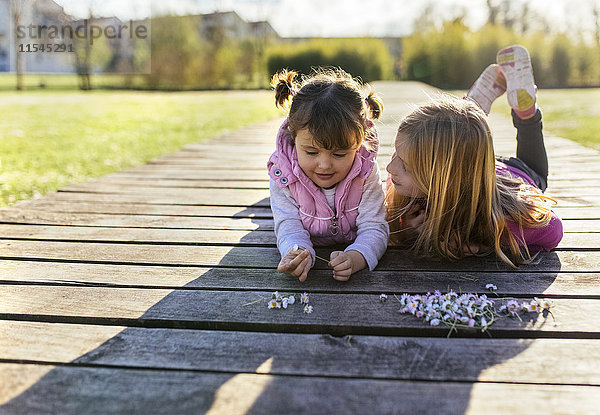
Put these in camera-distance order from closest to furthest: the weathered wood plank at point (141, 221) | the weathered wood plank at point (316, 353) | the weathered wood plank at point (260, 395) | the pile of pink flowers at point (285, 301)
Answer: the weathered wood plank at point (260, 395), the weathered wood plank at point (316, 353), the pile of pink flowers at point (285, 301), the weathered wood plank at point (141, 221)

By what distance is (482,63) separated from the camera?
25453mm

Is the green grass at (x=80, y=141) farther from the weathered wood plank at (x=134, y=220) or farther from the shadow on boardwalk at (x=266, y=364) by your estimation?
the shadow on boardwalk at (x=266, y=364)

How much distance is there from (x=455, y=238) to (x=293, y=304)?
0.84 meters

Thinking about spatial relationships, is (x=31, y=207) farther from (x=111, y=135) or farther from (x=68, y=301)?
(x=111, y=135)

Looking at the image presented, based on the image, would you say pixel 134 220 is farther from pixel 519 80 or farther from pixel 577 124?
pixel 577 124

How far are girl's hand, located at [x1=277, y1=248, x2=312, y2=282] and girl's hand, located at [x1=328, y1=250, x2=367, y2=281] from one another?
0.10m

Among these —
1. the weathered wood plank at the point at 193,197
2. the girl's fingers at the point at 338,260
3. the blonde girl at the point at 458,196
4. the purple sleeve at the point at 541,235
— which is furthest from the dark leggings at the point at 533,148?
the girl's fingers at the point at 338,260

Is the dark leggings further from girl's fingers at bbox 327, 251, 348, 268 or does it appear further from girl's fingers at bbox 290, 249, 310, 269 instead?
girl's fingers at bbox 290, 249, 310, 269

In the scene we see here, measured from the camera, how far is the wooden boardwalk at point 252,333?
4.28 feet

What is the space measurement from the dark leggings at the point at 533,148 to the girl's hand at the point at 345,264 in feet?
5.04

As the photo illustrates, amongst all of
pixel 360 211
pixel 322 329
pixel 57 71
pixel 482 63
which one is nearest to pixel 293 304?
pixel 322 329

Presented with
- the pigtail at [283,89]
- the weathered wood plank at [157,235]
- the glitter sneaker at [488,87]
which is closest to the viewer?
the pigtail at [283,89]

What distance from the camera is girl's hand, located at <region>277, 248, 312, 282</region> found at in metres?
2.03

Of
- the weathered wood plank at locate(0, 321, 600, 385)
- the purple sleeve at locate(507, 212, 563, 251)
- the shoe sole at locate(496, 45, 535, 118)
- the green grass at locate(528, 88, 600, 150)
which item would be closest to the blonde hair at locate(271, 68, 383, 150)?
the purple sleeve at locate(507, 212, 563, 251)
